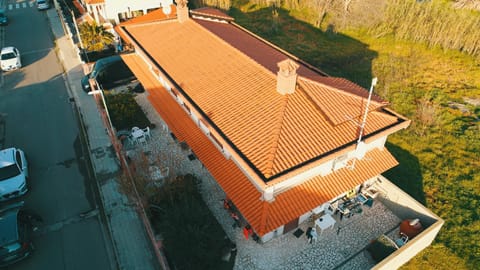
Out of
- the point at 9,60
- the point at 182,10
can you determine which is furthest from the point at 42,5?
the point at 182,10

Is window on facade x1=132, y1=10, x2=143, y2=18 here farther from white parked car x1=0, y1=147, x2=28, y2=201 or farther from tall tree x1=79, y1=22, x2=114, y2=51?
white parked car x1=0, y1=147, x2=28, y2=201

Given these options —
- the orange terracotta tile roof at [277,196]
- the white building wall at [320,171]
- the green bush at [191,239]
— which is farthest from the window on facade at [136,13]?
the white building wall at [320,171]

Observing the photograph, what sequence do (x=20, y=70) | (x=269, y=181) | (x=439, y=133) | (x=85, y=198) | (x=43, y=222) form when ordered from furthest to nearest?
(x=20, y=70) < (x=439, y=133) < (x=85, y=198) < (x=43, y=222) < (x=269, y=181)

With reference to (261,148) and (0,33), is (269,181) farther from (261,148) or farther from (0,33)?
(0,33)

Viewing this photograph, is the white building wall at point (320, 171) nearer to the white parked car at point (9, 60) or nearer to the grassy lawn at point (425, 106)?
the grassy lawn at point (425, 106)

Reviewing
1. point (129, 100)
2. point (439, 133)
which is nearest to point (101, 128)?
point (129, 100)

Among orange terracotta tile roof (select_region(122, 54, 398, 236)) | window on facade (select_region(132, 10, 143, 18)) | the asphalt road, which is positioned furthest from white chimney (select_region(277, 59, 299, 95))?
window on facade (select_region(132, 10, 143, 18))
